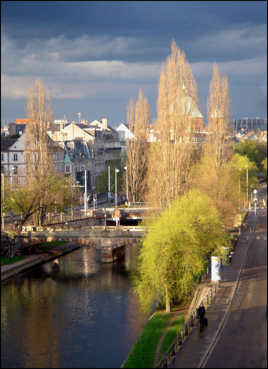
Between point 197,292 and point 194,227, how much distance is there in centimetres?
333

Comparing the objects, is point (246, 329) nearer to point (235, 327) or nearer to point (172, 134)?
point (235, 327)

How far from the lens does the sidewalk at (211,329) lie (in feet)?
57.5

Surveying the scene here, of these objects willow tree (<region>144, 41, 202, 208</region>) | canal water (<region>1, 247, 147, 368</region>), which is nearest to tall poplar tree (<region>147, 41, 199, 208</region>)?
willow tree (<region>144, 41, 202, 208</region>)

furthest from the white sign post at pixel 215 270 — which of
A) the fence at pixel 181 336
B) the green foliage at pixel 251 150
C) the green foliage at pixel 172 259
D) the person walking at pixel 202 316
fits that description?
the green foliage at pixel 251 150

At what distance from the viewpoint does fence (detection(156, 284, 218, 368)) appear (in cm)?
1782

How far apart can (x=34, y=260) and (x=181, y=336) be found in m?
22.4

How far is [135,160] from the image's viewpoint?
59.6m

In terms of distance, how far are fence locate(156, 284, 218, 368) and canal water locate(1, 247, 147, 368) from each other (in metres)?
2.39

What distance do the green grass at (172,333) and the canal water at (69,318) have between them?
1.38 m

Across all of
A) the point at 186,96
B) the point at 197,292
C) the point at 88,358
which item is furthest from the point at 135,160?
the point at 88,358

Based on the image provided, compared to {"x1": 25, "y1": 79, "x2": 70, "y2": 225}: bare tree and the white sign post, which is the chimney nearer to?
{"x1": 25, "y1": 79, "x2": 70, "y2": 225}: bare tree

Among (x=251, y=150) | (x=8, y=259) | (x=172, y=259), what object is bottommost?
(x=8, y=259)

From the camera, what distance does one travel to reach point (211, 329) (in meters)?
20.3

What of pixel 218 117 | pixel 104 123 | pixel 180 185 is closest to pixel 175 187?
pixel 180 185
